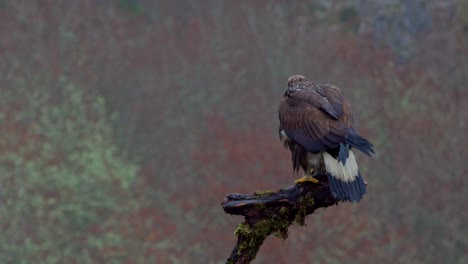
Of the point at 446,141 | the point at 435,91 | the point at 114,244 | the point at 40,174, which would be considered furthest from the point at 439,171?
the point at 40,174

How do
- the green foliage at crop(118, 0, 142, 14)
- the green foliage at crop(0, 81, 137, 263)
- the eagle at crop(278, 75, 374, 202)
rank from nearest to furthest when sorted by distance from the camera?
the eagle at crop(278, 75, 374, 202) < the green foliage at crop(0, 81, 137, 263) < the green foliage at crop(118, 0, 142, 14)

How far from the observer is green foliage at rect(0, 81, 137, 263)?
86.2ft

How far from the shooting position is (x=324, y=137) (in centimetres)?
693

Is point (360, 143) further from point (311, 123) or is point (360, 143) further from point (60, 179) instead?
point (60, 179)

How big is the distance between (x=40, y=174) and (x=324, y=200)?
22607mm

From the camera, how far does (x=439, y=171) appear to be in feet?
84.4

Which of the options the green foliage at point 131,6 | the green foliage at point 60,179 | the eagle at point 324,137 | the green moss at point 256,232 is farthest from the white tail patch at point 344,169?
the green foliage at point 131,6

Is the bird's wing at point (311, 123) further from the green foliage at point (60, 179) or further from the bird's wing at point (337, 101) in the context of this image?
the green foliage at point (60, 179)

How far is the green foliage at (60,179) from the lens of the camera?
26.3 meters

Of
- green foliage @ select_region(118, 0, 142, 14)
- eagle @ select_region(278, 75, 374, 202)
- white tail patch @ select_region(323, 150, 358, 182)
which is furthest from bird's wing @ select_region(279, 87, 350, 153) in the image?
green foliage @ select_region(118, 0, 142, 14)

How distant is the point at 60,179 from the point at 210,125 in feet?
21.0

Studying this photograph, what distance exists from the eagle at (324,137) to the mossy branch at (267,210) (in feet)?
0.51

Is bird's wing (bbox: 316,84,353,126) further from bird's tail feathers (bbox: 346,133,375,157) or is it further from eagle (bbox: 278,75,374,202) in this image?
bird's tail feathers (bbox: 346,133,375,157)

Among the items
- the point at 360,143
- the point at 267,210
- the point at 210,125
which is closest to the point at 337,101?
the point at 360,143
